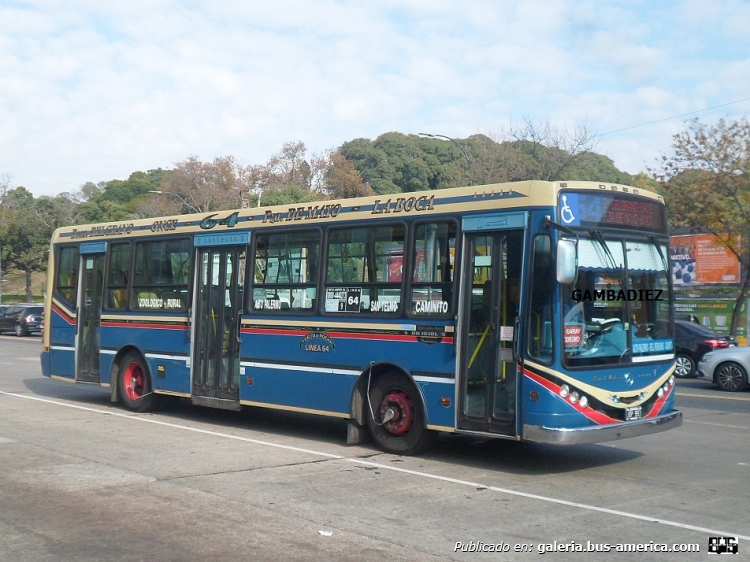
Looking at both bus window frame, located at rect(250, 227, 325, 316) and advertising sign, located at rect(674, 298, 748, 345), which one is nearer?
bus window frame, located at rect(250, 227, 325, 316)

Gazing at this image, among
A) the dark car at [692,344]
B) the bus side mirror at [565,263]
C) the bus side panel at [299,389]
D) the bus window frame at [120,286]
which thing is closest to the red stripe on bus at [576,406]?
the bus side mirror at [565,263]

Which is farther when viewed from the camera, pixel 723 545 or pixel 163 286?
pixel 163 286

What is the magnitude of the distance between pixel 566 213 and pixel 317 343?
3826 mm

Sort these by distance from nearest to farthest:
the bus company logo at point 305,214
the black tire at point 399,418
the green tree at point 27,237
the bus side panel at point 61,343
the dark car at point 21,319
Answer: the black tire at point 399,418 → the bus company logo at point 305,214 → the bus side panel at point 61,343 → the dark car at point 21,319 → the green tree at point 27,237

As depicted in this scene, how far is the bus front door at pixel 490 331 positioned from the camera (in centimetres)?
912

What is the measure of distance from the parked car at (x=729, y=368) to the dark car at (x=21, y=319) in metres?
32.8

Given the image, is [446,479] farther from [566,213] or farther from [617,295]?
[566,213]

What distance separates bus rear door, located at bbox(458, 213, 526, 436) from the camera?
9.12m

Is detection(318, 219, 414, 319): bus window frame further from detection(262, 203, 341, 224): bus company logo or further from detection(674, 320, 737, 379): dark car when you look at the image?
detection(674, 320, 737, 379): dark car

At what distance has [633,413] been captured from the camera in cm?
938

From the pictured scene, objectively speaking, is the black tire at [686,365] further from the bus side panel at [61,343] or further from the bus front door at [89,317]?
the bus side panel at [61,343]

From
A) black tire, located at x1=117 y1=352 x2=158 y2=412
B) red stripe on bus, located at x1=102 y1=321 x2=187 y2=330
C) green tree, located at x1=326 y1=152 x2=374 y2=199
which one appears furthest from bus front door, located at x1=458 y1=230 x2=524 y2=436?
green tree, located at x1=326 y1=152 x2=374 y2=199

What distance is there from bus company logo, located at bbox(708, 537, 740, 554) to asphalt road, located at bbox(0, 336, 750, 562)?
0.06m

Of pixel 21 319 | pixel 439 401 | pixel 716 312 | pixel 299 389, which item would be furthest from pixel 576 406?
pixel 21 319
